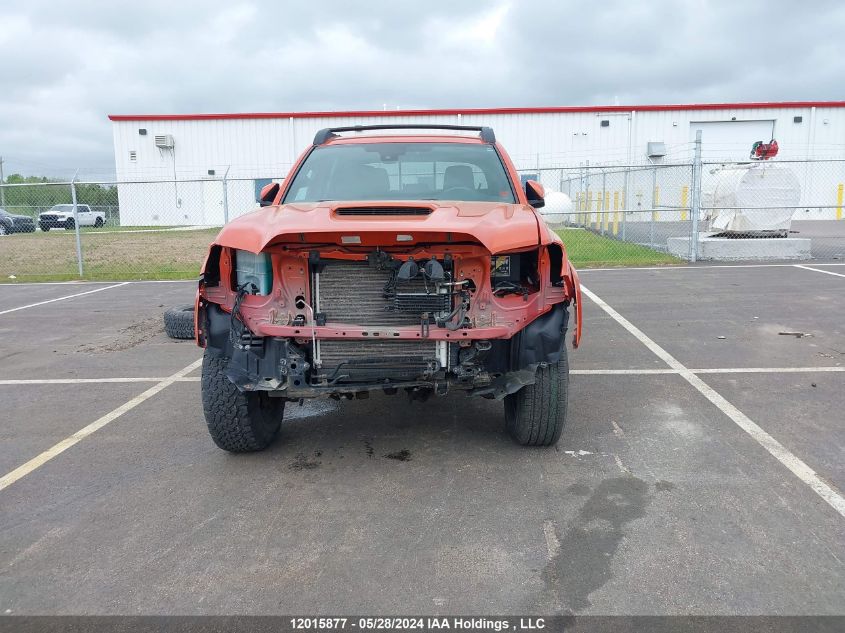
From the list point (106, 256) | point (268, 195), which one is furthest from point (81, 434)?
point (106, 256)

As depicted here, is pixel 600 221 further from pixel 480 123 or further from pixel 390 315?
pixel 390 315

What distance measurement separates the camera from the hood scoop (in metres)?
3.77

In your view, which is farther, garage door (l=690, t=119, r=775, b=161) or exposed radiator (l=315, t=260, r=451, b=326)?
garage door (l=690, t=119, r=775, b=161)

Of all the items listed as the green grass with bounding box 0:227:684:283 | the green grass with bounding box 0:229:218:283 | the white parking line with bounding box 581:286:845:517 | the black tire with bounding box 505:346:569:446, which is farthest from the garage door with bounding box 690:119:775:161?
the black tire with bounding box 505:346:569:446

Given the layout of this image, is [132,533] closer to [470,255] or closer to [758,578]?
[470,255]

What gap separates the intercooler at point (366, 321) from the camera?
3.65 metres

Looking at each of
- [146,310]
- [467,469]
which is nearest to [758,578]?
[467,469]

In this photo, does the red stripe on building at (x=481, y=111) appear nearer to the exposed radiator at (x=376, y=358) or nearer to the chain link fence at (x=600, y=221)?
the chain link fence at (x=600, y=221)

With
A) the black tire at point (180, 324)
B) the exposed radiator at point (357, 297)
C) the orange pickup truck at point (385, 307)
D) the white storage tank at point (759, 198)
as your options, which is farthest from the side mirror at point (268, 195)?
the white storage tank at point (759, 198)

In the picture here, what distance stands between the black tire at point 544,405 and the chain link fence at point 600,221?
33.4 feet

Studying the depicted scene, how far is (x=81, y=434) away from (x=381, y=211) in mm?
2651

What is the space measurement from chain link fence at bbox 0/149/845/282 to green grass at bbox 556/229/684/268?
0.09 feet

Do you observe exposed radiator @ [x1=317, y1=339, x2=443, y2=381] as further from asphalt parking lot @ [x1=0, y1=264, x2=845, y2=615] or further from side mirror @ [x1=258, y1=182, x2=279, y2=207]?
side mirror @ [x1=258, y1=182, x2=279, y2=207]

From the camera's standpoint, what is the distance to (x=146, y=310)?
9.97m
